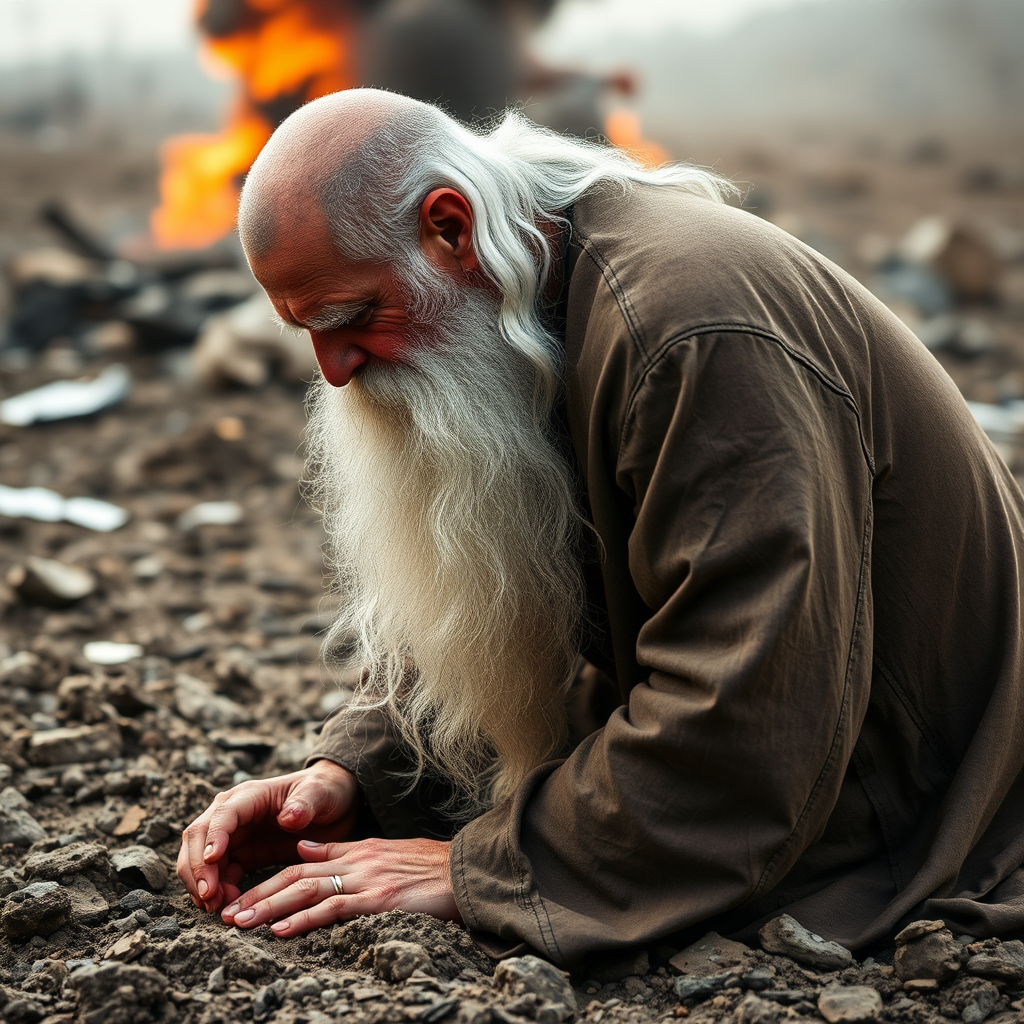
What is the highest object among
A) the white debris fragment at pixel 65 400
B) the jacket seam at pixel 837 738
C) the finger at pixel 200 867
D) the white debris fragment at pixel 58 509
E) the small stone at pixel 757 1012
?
the jacket seam at pixel 837 738

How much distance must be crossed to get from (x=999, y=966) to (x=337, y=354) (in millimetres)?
1648

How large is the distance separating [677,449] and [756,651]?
1.15 feet

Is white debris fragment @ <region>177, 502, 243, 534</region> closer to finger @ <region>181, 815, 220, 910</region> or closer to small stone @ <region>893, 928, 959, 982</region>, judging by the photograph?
finger @ <region>181, 815, 220, 910</region>

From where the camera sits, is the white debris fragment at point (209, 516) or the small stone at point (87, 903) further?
the white debris fragment at point (209, 516)

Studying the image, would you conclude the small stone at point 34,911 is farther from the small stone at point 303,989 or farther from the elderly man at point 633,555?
the small stone at point 303,989

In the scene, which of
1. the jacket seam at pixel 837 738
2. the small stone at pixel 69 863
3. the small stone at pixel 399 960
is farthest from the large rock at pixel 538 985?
the small stone at pixel 69 863

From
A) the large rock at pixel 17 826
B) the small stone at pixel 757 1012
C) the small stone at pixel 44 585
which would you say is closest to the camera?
the small stone at pixel 757 1012

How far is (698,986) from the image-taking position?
198 centimetres

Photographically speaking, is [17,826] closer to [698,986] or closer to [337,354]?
[337,354]

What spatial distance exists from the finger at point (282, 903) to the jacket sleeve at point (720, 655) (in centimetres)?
35

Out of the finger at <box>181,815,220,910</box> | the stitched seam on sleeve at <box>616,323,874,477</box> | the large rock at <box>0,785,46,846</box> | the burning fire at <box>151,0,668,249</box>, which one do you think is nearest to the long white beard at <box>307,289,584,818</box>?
the stitched seam on sleeve at <box>616,323,874,477</box>

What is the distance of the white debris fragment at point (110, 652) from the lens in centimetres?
389

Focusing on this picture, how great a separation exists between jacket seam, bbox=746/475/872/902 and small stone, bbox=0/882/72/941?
131 cm

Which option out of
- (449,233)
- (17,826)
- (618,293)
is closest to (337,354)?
(449,233)
